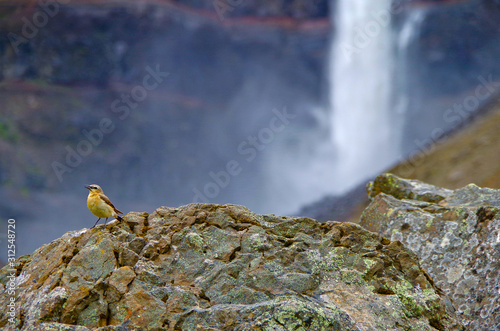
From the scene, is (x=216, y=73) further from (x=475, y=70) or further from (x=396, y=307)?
(x=396, y=307)

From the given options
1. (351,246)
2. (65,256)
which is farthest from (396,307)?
(65,256)

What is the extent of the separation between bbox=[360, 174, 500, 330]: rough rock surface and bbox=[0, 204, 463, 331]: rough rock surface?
2.85 ft

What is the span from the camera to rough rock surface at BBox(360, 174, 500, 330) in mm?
6733

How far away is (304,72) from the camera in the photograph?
8000 cm

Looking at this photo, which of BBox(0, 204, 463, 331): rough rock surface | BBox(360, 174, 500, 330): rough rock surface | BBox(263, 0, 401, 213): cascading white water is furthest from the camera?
BBox(263, 0, 401, 213): cascading white water

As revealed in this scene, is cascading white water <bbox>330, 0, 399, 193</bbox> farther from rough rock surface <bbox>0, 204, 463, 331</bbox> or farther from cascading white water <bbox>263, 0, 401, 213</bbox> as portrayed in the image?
rough rock surface <bbox>0, 204, 463, 331</bbox>

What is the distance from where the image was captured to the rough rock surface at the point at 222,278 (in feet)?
17.1

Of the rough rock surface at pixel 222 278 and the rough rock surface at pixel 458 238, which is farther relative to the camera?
the rough rock surface at pixel 458 238

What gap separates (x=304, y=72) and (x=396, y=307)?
76.7 meters

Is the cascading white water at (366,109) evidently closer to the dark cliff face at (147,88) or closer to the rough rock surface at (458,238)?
the dark cliff face at (147,88)

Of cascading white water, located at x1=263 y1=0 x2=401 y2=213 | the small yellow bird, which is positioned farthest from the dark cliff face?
the small yellow bird

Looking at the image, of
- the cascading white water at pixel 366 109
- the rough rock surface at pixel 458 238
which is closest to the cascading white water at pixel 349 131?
the cascading white water at pixel 366 109

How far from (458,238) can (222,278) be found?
160 inches

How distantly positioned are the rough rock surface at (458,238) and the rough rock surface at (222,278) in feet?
2.85
